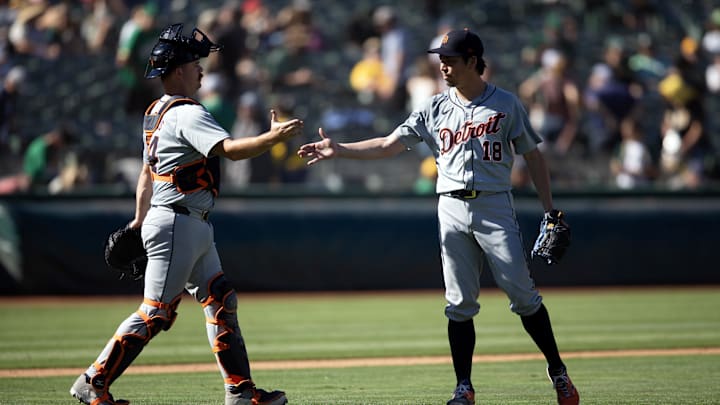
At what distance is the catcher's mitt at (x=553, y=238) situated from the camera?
5.63m

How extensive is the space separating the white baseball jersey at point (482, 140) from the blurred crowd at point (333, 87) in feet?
25.6

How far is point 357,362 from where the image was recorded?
7.77 metres

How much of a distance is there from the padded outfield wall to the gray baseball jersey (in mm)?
7338

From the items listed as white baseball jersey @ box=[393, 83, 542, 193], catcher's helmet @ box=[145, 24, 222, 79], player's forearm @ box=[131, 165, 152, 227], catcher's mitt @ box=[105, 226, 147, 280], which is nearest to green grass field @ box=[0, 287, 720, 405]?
catcher's mitt @ box=[105, 226, 147, 280]

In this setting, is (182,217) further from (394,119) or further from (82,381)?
(394,119)

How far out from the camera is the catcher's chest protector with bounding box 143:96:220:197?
5.26 metres

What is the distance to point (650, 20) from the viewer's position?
19.8 m

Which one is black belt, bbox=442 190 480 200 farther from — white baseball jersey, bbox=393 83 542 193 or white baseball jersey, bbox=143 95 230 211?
white baseball jersey, bbox=143 95 230 211

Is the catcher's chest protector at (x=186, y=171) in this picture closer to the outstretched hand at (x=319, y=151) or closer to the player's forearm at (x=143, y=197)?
the player's forearm at (x=143, y=197)

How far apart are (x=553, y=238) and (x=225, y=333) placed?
6.05 ft

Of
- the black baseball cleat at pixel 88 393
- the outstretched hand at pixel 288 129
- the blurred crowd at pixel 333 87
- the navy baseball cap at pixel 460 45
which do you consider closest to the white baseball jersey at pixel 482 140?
the navy baseball cap at pixel 460 45

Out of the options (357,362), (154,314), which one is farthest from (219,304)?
(357,362)

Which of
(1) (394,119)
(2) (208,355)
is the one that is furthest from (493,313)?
(1) (394,119)

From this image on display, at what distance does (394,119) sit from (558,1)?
586 cm
